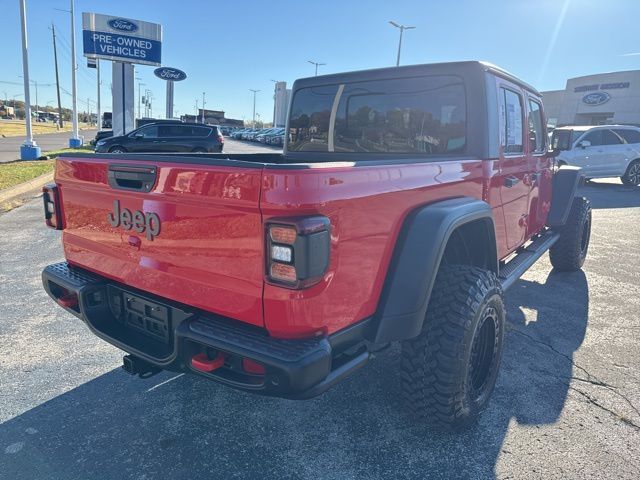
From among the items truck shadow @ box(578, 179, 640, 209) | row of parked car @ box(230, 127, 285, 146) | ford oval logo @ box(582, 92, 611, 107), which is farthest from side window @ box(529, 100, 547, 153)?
ford oval logo @ box(582, 92, 611, 107)

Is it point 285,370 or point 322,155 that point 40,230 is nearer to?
point 322,155

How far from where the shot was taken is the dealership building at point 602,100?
39.1 m

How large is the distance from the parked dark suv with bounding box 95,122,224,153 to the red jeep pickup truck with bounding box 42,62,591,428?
15.7m

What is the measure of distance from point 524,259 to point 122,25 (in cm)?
2010

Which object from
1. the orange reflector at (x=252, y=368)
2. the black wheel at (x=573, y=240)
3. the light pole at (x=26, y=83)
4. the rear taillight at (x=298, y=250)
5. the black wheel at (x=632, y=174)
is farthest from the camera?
the light pole at (x=26, y=83)

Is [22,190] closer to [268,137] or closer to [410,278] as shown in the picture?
[410,278]

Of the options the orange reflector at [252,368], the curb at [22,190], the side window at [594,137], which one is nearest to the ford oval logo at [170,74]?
the curb at [22,190]

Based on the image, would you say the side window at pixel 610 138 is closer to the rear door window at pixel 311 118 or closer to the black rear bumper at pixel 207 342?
the rear door window at pixel 311 118

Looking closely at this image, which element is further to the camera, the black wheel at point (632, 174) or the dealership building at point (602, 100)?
the dealership building at point (602, 100)

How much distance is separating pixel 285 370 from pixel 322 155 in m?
2.43

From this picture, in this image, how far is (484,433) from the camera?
258 centimetres

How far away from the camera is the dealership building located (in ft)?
128

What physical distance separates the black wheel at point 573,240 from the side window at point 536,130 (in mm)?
1156

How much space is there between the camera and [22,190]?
377 inches
